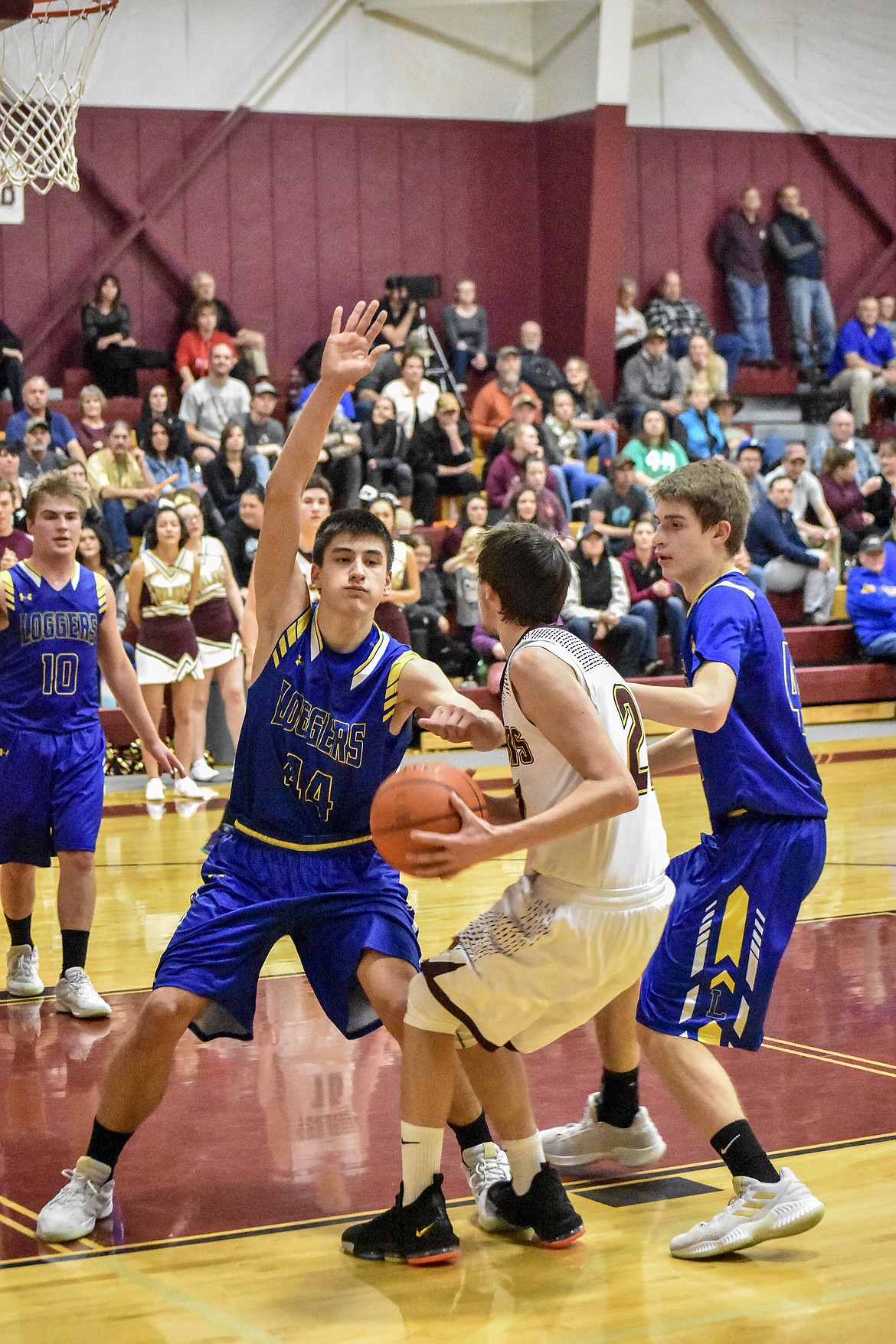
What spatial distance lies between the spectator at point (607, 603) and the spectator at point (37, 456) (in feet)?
13.0

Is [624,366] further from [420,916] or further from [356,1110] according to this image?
[356,1110]

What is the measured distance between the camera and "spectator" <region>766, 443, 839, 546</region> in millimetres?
15180

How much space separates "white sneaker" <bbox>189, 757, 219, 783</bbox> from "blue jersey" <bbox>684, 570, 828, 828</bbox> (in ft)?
25.3

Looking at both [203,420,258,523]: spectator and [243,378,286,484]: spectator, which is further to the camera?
[243,378,286,484]: spectator

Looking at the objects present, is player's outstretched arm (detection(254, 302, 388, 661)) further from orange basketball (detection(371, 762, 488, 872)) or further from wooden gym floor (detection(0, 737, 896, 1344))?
wooden gym floor (detection(0, 737, 896, 1344))

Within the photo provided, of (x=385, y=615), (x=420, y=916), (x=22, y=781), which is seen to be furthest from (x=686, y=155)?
(x=22, y=781)

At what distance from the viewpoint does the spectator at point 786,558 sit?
1459cm

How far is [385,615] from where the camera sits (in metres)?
11.8

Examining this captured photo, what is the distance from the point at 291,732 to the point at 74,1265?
1.23 meters

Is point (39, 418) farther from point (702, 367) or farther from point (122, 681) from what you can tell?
point (122, 681)

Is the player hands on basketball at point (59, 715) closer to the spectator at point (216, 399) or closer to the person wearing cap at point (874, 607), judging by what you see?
the spectator at point (216, 399)

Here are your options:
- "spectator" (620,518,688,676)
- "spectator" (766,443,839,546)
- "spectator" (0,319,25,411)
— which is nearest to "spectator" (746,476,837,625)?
"spectator" (766,443,839,546)

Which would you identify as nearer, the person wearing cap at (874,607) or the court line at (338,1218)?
the court line at (338,1218)

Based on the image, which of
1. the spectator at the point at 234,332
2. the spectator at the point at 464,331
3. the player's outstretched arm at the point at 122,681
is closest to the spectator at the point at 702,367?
the spectator at the point at 464,331
